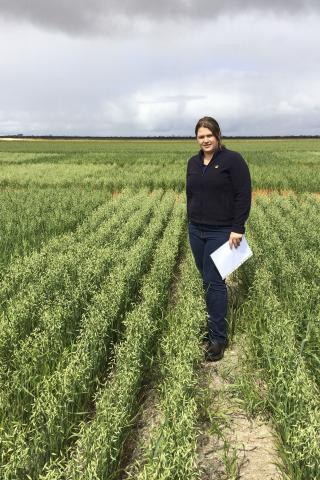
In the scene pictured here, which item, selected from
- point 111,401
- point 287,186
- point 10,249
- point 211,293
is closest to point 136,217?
point 10,249

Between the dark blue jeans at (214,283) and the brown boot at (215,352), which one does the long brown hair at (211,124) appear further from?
the brown boot at (215,352)

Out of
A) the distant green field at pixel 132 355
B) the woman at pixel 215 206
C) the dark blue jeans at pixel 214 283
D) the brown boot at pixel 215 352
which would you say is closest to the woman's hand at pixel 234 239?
the woman at pixel 215 206

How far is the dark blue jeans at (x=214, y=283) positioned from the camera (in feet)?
13.3

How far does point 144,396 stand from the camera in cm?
350

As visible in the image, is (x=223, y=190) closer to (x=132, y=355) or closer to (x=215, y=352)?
(x=215, y=352)

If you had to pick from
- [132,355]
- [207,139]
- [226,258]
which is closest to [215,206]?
[226,258]

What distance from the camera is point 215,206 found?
3.97 metres

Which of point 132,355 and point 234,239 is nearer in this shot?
point 132,355

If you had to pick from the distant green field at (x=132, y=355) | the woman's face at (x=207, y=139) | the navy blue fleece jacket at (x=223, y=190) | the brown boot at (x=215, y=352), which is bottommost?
the brown boot at (x=215, y=352)

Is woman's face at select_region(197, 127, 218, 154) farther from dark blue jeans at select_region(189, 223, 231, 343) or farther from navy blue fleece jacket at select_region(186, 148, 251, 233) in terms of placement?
dark blue jeans at select_region(189, 223, 231, 343)

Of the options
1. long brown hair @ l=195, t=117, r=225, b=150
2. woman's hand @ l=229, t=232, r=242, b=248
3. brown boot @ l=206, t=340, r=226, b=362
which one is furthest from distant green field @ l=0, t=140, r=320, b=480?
long brown hair @ l=195, t=117, r=225, b=150

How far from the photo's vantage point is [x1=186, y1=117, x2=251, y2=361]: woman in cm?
379

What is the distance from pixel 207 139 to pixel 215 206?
687mm

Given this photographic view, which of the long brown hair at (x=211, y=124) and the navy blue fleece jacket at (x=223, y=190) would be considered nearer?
the long brown hair at (x=211, y=124)
